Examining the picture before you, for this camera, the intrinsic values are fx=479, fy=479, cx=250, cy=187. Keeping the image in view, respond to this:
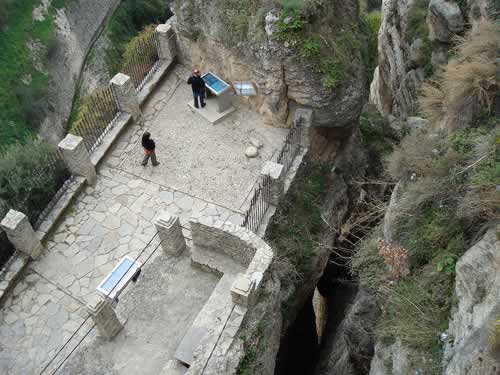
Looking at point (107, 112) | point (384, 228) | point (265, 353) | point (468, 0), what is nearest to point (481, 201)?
point (384, 228)

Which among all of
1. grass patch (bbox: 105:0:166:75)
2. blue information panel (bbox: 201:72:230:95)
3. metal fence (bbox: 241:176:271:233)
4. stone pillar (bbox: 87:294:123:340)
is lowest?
stone pillar (bbox: 87:294:123:340)

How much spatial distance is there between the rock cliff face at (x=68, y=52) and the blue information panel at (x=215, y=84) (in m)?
16.4

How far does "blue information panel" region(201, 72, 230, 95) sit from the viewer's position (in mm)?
13873

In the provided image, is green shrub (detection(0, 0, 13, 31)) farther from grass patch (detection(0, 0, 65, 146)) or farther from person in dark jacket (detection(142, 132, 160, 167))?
person in dark jacket (detection(142, 132, 160, 167))

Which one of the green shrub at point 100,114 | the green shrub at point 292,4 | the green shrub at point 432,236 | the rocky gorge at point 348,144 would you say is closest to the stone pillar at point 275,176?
the rocky gorge at point 348,144

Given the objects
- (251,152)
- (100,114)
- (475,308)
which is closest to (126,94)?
(100,114)

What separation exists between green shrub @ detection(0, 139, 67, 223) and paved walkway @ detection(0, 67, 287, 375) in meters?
0.79

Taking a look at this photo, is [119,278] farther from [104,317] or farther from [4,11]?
[4,11]

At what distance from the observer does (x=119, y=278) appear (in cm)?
1038

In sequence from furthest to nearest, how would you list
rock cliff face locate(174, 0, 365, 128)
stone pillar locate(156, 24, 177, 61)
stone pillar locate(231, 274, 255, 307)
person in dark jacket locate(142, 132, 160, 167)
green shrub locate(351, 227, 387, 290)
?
stone pillar locate(156, 24, 177, 61) → person in dark jacket locate(142, 132, 160, 167) → rock cliff face locate(174, 0, 365, 128) → green shrub locate(351, 227, 387, 290) → stone pillar locate(231, 274, 255, 307)

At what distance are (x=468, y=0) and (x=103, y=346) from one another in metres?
12.5

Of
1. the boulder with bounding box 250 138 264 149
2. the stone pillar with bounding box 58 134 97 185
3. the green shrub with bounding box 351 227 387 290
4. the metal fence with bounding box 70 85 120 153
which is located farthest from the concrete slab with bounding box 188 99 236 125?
the green shrub with bounding box 351 227 387 290

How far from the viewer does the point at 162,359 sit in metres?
10.1

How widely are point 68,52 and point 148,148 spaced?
21.3 m
